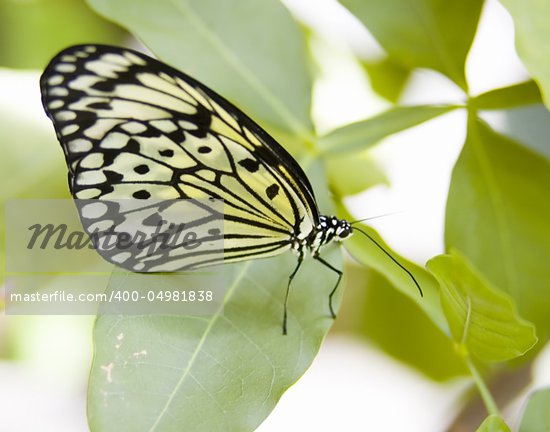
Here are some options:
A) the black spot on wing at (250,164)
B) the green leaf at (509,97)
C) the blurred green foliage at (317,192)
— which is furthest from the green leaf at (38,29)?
the green leaf at (509,97)

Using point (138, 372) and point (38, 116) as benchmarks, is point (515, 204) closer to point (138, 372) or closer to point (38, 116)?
point (138, 372)

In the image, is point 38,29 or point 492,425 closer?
point 492,425

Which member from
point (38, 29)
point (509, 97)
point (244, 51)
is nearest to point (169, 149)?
point (244, 51)

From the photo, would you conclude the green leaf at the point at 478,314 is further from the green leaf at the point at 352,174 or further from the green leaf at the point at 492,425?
the green leaf at the point at 352,174

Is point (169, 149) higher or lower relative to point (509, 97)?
lower

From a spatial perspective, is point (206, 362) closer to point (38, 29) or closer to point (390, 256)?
point (390, 256)

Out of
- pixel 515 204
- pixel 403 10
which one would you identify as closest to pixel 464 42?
pixel 403 10
